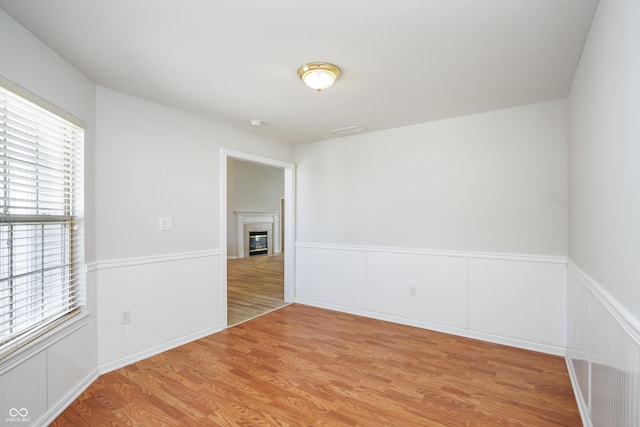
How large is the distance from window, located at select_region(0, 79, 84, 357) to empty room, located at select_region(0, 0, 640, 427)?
2cm

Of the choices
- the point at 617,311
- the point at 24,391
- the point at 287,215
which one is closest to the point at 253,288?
the point at 287,215

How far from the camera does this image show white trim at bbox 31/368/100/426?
1929mm

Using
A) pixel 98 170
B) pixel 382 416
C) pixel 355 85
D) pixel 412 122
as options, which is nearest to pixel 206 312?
pixel 98 170

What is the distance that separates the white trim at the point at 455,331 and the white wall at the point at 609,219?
726 millimetres

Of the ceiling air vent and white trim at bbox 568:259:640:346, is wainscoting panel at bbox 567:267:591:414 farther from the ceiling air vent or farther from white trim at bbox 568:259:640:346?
the ceiling air vent

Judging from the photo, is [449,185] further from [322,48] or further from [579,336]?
[322,48]

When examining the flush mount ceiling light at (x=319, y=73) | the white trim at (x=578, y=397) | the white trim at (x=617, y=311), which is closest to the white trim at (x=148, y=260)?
the flush mount ceiling light at (x=319, y=73)

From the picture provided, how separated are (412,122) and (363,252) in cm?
172

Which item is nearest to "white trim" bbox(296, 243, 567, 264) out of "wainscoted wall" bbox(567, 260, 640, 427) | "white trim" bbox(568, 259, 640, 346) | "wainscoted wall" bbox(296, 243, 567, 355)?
"wainscoted wall" bbox(296, 243, 567, 355)

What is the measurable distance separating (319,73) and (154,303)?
100 inches

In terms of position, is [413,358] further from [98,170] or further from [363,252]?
[98,170]

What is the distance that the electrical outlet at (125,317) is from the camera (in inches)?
108

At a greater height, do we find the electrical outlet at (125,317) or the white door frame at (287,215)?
the white door frame at (287,215)

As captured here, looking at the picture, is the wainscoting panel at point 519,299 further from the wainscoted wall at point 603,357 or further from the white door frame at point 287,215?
the white door frame at point 287,215
